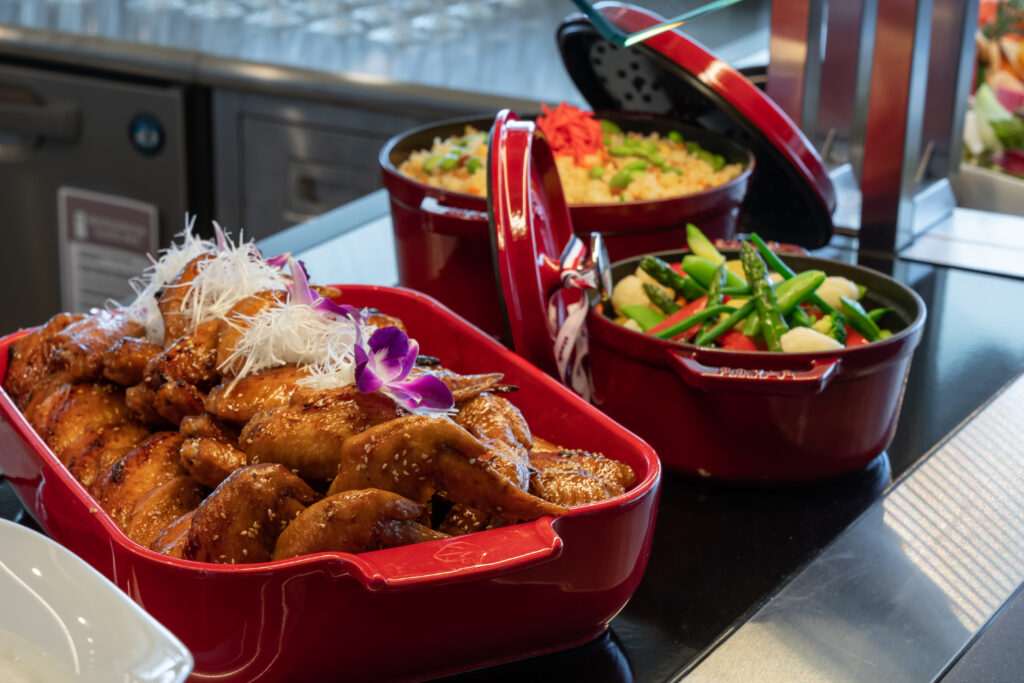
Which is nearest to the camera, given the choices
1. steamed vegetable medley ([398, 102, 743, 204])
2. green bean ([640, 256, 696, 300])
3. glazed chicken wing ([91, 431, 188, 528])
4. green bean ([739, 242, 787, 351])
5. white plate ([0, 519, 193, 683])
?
white plate ([0, 519, 193, 683])

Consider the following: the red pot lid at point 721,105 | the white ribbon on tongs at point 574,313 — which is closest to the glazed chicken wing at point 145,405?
the white ribbon on tongs at point 574,313

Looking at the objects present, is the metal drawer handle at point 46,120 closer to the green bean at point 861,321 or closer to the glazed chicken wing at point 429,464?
the green bean at point 861,321

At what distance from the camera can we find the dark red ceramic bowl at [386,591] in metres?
0.62

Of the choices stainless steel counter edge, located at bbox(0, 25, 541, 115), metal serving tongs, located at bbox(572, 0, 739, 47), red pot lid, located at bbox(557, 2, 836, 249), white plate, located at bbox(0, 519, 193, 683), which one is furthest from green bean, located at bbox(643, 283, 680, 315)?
stainless steel counter edge, located at bbox(0, 25, 541, 115)

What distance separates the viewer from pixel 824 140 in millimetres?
1782

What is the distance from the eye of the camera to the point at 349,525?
64 centimetres

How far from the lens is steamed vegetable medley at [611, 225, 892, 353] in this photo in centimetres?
101

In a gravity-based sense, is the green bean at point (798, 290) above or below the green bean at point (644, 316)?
above

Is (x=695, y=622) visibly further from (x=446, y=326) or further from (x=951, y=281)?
(x=951, y=281)

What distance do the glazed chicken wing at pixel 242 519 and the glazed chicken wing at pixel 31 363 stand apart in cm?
31

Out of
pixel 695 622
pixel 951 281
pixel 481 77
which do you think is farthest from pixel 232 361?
pixel 481 77

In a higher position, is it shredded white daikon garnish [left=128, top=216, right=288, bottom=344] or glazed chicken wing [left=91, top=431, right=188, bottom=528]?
shredded white daikon garnish [left=128, top=216, right=288, bottom=344]

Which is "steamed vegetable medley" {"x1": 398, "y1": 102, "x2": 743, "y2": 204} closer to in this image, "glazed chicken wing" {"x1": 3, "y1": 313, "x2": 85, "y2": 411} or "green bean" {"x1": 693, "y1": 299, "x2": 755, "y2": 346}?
"green bean" {"x1": 693, "y1": 299, "x2": 755, "y2": 346}

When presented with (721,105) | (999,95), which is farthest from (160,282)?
(999,95)
